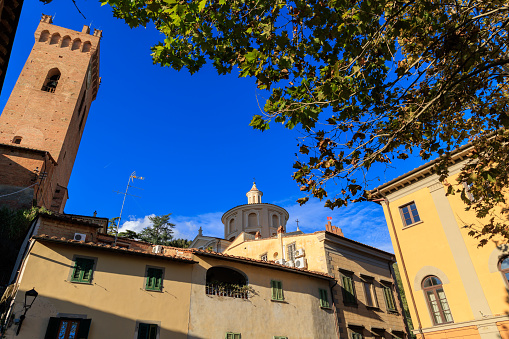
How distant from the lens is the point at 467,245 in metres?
14.1

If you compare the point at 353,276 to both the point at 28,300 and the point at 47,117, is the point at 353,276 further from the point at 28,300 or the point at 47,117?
the point at 47,117

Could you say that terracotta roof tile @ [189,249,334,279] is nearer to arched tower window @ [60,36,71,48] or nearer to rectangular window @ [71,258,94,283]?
rectangular window @ [71,258,94,283]

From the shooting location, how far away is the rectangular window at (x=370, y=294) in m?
21.3

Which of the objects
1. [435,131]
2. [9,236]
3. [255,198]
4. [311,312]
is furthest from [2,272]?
[255,198]

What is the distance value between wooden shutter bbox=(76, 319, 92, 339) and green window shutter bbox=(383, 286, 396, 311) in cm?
1845

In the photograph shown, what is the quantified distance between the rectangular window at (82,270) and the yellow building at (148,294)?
0.04 m

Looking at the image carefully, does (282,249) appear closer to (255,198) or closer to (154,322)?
(154,322)

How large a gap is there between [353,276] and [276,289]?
21.4 feet

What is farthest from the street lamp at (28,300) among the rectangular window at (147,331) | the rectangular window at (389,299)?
the rectangular window at (389,299)

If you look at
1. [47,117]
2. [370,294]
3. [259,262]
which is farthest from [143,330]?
[47,117]

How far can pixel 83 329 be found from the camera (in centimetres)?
1210

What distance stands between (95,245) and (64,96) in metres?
24.3

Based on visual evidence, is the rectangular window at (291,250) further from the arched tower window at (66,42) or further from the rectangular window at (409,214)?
the arched tower window at (66,42)

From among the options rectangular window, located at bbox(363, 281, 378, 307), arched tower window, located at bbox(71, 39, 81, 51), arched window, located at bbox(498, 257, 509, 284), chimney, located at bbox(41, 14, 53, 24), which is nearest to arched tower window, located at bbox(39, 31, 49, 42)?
chimney, located at bbox(41, 14, 53, 24)
